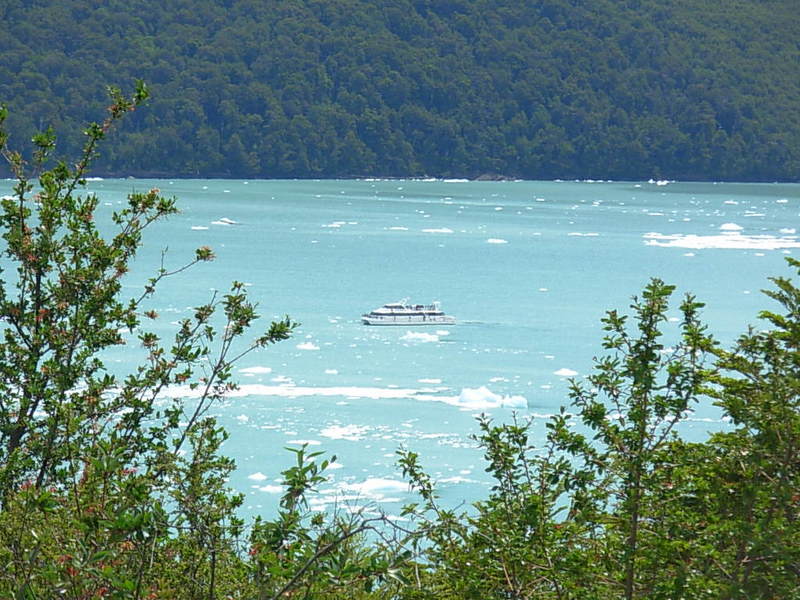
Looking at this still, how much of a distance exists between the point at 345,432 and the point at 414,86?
285 feet

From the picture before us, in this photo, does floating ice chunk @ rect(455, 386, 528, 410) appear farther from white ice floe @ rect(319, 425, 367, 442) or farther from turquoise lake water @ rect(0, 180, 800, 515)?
white ice floe @ rect(319, 425, 367, 442)

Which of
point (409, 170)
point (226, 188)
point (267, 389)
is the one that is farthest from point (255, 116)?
point (267, 389)

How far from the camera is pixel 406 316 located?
28250 mm

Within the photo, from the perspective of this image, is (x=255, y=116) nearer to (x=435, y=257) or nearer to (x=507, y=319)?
(x=435, y=257)

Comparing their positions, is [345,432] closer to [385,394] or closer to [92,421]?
[385,394]

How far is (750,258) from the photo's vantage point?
4622 centimetres

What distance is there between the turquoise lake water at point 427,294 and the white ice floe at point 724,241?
0.52 ft

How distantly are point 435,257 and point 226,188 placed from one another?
46602 millimetres

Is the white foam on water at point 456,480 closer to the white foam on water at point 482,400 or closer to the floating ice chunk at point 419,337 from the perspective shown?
the white foam on water at point 482,400

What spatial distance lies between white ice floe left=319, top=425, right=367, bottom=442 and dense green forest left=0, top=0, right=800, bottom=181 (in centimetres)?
7421

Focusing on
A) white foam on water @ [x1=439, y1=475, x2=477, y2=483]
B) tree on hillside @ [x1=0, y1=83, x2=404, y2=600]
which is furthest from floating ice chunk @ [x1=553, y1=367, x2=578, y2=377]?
tree on hillside @ [x1=0, y1=83, x2=404, y2=600]

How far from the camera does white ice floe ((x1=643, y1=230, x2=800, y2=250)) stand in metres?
50.3

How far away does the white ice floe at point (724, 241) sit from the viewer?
50.3 metres

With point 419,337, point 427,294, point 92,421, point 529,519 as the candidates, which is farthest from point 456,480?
point 427,294
